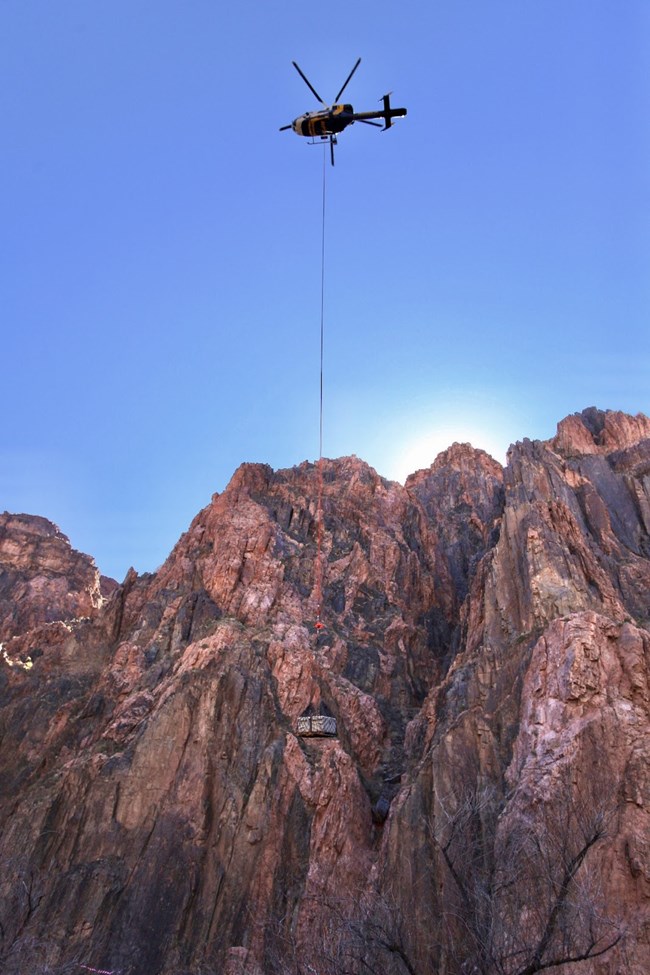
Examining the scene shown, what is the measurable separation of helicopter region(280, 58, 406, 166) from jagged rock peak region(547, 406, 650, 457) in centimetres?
5298

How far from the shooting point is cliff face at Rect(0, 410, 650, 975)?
28094mm

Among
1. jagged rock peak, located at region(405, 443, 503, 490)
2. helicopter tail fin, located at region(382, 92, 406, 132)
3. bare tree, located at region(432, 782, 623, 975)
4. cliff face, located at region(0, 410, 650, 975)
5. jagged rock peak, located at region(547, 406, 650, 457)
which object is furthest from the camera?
jagged rock peak, located at region(405, 443, 503, 490)

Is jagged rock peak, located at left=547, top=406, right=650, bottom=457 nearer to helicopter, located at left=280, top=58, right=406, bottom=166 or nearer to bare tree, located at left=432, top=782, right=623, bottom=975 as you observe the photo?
bare tree, located at left=432, top=782, right=623, bottom=975

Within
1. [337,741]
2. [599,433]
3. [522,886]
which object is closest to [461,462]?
[599,433]

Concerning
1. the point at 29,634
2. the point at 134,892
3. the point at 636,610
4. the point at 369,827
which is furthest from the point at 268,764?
the point at 29,634

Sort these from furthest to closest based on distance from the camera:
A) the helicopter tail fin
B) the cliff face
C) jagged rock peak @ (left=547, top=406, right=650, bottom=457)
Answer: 1. jagged rock peak @ (left=547, top=406, right=650, bottom=457)
2. the cliff face
3. the helicopter tail fin

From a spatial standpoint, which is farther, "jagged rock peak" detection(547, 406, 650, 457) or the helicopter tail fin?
"jagged rock peak" detection(547, 406, 650, 457)

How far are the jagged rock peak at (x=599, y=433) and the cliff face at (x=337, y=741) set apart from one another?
1.01m

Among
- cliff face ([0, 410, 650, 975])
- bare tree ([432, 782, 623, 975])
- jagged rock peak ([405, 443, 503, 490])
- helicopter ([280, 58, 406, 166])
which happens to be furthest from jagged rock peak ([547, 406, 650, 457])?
helicopter ([280, 58, 406, 166])

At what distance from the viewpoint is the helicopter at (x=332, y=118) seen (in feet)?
64.7

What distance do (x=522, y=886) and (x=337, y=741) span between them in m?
22.9

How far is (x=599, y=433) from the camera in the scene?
72.1 m

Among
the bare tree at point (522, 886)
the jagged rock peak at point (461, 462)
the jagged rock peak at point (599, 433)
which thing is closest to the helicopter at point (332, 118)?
the bare tree at point (522, 886)

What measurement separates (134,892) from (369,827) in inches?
551
